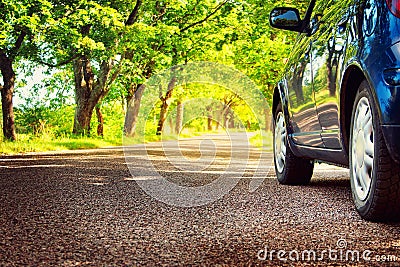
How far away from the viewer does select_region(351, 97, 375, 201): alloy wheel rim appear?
13.8 feet

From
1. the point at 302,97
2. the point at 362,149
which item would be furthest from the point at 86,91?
the point at 362,149

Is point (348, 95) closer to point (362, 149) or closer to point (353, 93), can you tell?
point (353, 93)

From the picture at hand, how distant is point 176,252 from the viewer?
11.3 feet

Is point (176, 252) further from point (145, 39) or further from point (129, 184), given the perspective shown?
point (145, 39)

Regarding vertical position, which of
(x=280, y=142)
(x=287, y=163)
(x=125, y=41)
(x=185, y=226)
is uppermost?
(x=125, y=41)

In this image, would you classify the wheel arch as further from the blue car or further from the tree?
the tree

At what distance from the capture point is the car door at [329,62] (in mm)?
4645

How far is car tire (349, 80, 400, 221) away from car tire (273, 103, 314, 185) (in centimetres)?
208

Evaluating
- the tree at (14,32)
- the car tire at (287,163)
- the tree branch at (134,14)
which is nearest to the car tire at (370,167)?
the car tire at (287,163)

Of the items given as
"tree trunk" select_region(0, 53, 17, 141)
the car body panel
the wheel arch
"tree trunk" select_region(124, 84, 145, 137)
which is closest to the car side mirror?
the car body panel

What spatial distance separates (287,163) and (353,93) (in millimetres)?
2342

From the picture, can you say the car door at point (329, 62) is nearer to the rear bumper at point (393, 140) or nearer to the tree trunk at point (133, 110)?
the rear bumper at point (393, 140)

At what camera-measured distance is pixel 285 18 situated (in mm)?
6191

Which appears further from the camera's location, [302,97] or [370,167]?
[302,97]
